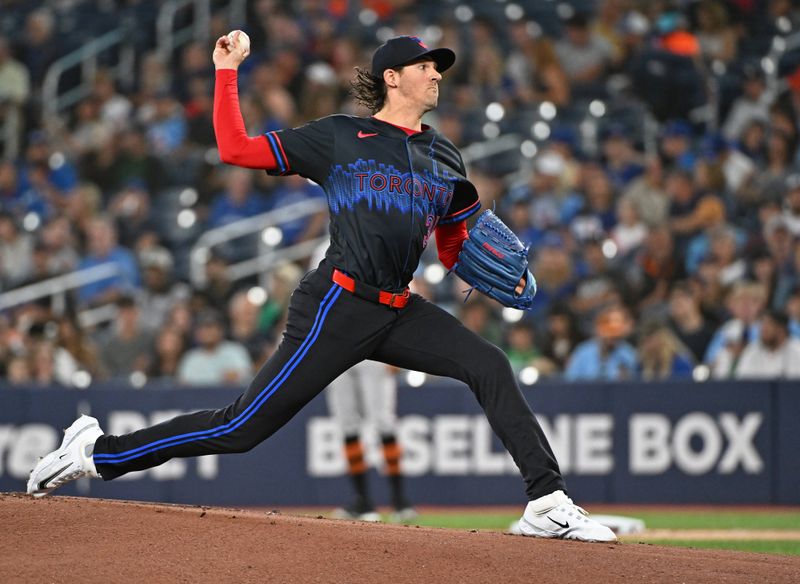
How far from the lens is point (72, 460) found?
5.92m

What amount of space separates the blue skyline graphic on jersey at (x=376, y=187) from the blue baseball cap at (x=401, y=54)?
1.64ft

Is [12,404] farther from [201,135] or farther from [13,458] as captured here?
[201,135]

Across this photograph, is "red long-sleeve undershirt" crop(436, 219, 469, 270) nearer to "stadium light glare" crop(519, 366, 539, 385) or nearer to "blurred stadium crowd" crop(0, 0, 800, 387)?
"blurred stadium crowd" crop(0, 0, 800, 387)

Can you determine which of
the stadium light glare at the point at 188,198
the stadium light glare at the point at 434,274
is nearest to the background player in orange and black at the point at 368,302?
the stadium light glare at the point at 434,274

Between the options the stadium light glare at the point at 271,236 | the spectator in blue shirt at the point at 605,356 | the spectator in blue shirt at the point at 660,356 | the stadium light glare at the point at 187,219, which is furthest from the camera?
the stadium light glare at the point at 187,219

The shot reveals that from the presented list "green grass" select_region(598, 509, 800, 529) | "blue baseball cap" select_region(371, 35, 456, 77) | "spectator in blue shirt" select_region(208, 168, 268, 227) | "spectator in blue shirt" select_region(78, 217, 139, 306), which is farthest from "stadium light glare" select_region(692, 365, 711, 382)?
"blue baseball cap" select_region(371, 35, 456, 77)

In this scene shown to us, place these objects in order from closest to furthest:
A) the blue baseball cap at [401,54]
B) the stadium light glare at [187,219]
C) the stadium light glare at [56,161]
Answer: the blue baseball cap at [401,54], the stadium light glare at [187,219], the stadium light glare at [56,161]

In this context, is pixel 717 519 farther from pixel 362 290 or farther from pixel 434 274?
pixel 362 290

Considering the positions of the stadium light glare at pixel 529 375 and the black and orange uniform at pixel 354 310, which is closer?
the black and orange uniform at pixel 354 310

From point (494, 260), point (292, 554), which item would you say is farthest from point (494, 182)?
point (292, 554)

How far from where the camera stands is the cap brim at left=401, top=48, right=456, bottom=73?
588 cm

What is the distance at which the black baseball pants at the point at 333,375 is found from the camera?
18.5ft

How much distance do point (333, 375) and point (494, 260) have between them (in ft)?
3.06

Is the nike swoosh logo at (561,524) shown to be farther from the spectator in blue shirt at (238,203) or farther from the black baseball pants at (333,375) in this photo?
the spectator in blue shirt at (238,203)
